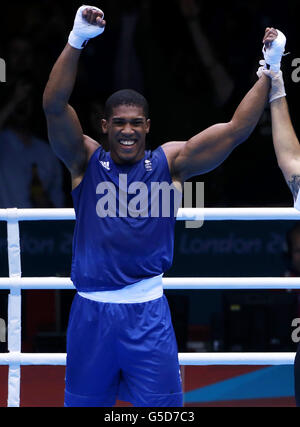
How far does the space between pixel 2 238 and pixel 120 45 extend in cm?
203

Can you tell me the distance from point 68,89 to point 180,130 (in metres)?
3.30

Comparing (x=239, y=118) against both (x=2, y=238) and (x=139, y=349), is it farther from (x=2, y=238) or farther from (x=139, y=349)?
A: (x=2, y=238)

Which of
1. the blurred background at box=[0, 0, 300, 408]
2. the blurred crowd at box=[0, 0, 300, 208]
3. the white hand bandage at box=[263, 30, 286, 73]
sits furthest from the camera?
the blurred crowd at box=[0, 0, 300, 208]

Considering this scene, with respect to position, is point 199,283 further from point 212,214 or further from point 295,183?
point 295,183

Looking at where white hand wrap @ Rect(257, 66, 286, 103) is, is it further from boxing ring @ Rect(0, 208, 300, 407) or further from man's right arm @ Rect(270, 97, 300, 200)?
boxing ring @ Rect(0, 208, 300, 407)

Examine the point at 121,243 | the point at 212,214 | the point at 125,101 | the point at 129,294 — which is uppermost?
the point at 125,101

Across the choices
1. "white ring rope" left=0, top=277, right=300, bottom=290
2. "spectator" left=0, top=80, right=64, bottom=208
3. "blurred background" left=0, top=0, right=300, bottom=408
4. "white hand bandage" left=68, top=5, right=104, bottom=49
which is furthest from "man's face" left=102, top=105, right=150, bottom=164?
"spectator" left=0, top=80, right=64, bottom=208

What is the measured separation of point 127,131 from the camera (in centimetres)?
331

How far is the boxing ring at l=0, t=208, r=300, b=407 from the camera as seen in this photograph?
12.7 ft

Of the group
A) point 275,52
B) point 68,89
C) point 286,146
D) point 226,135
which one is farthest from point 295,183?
point 68,89

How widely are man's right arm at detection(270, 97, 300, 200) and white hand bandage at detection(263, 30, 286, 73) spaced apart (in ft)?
0.43

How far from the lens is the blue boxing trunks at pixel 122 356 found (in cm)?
325
